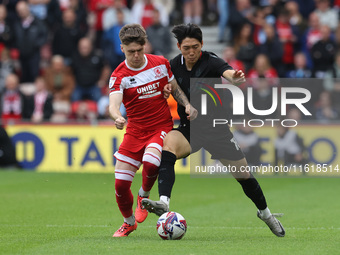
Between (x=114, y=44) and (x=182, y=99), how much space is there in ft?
38.3

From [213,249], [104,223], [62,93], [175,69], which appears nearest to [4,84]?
[62,93]

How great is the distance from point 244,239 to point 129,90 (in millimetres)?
2062

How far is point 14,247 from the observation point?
807 cm

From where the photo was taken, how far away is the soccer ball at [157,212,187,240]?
8125 millimetres

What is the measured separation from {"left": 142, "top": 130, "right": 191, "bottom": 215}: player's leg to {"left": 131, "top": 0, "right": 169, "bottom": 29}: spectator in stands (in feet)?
37.3

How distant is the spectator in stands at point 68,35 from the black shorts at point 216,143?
11947 mm

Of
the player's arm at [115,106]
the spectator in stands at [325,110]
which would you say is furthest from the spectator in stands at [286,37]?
the player's arm at [115,106]

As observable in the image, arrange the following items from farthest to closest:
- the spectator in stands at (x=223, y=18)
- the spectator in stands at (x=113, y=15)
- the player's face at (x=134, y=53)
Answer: the spectator in stands at (x=223, y=18), the spectator in stands at (x=113, y=15), the player's face at (x=134, y=53)

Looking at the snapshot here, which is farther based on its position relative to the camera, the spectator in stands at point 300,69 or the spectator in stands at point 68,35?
the spectator in stands at point 68,35

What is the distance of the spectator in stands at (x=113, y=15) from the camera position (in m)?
20.0

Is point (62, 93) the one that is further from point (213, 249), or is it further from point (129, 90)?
point (213, 249)

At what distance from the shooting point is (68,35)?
20.3 m

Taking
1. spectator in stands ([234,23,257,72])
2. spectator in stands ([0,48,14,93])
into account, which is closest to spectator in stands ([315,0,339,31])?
spectator in stands ([234,23,257,72])

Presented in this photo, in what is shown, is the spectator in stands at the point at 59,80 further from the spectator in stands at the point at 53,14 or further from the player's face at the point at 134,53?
the player's face at the point at 134,53
